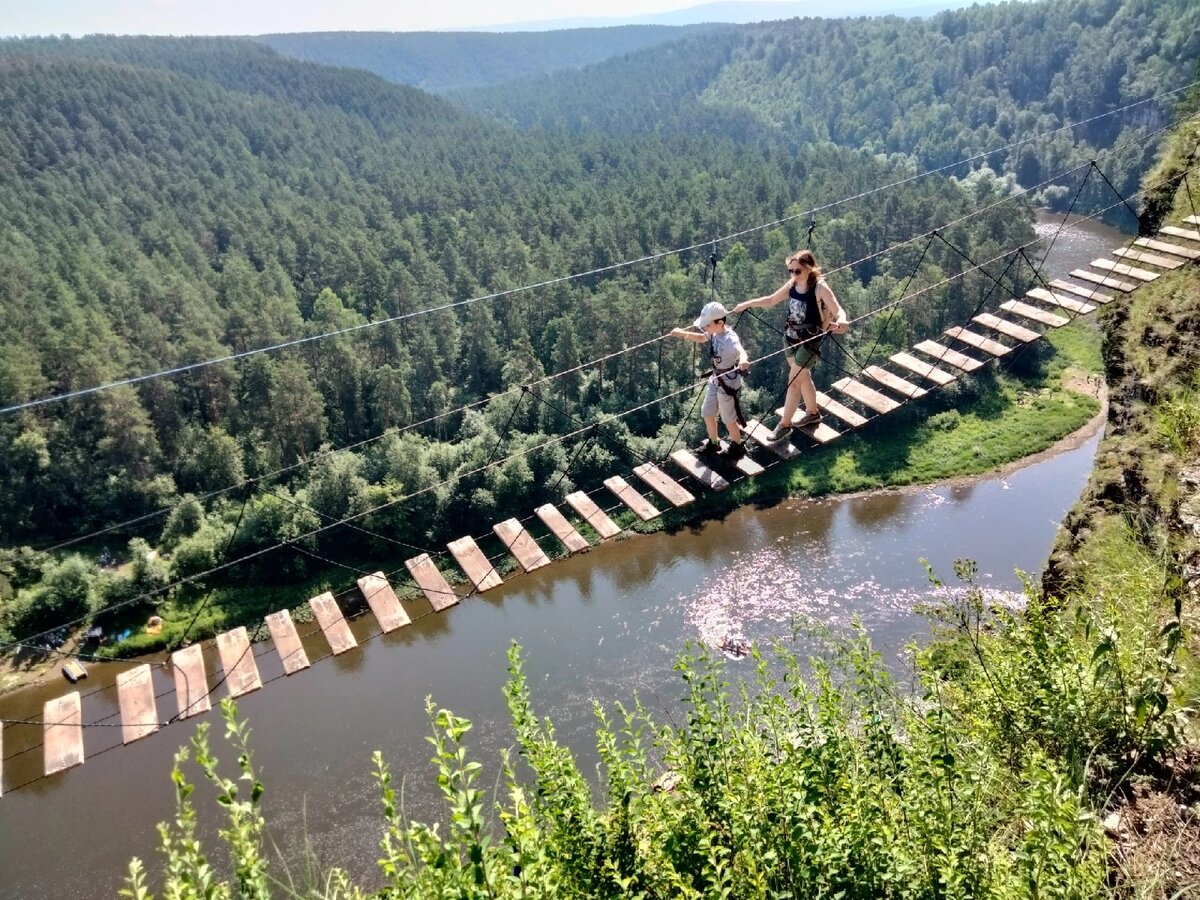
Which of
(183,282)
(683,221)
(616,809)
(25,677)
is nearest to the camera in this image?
(616,809)

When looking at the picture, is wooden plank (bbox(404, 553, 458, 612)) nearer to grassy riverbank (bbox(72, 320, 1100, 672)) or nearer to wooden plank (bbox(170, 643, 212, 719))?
wooden plank (bbox(170, 643, 212, 719))

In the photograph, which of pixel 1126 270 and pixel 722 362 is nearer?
pixel 722 362

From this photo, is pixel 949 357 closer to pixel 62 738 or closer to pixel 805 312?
pixel 805 312

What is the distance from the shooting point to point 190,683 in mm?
7652

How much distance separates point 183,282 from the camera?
4409cm

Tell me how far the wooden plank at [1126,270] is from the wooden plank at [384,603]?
10.6 meters

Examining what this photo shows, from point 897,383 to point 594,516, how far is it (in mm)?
4399

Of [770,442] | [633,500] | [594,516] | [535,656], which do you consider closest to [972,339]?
[770,442]

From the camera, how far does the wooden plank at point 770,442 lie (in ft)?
30.0

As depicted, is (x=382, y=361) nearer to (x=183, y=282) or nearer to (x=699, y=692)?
(x=183, y=282)

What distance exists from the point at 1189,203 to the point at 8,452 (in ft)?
125

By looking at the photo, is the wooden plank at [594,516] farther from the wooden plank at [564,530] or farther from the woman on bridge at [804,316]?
the woman on bridge at [804,316]

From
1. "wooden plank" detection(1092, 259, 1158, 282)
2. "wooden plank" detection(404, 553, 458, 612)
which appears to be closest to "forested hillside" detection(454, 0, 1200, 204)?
"wooden plank" detection(1092, 259, 1158, 282)

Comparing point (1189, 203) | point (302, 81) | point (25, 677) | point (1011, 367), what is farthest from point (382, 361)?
point (302, 81)
